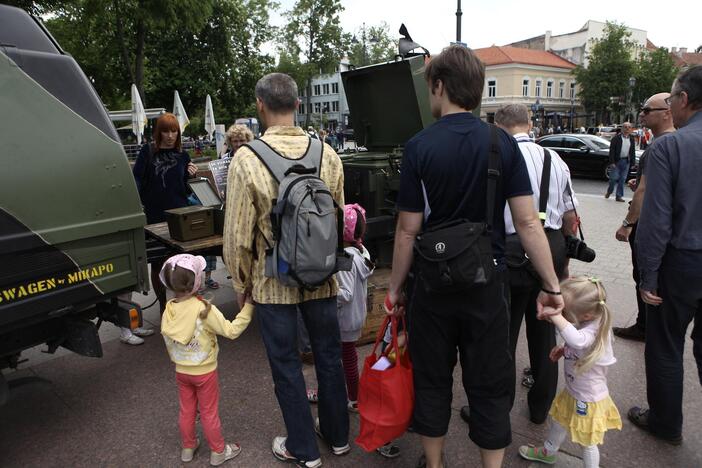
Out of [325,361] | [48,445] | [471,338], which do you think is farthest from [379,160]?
[48,445]

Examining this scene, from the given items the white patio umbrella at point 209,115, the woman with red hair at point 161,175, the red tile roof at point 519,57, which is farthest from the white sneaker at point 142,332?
the red tile roof at point 519,57

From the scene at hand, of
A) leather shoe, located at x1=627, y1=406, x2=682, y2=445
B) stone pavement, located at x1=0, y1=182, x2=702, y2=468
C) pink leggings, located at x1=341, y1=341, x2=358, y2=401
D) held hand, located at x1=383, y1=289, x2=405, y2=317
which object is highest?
held hand, located at x1=383, y1=289, x2=405, y2=317

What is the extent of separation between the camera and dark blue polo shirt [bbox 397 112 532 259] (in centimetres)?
191

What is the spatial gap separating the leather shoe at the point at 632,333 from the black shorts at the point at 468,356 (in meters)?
2.53

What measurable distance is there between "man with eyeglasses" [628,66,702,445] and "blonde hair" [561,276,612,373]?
1.59ft

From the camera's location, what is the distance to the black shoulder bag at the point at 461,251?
1.86 m

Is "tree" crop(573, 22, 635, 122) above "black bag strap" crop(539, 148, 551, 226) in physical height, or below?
above

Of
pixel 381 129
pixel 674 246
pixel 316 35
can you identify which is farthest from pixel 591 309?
pixel 316 35

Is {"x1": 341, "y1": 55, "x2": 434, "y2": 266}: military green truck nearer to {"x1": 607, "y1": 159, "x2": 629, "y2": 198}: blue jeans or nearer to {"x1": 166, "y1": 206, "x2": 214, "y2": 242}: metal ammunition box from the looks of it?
{"x1": 166, "y1": 206, "x2": 214, "y2": 242}: metal ammunition box

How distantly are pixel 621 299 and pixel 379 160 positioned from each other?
2902mm

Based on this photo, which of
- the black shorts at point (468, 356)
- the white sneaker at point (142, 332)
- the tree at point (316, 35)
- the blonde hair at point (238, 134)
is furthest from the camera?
the tree at point (316, 35)

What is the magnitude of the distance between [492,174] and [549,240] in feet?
3.53

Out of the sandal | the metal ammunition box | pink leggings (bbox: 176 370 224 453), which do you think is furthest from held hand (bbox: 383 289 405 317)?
the metal ammunition box

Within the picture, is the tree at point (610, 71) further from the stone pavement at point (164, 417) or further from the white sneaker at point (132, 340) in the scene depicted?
the white sneaker at point (132, 340)
